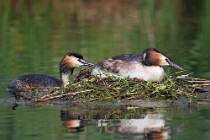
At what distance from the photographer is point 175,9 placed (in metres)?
27.4

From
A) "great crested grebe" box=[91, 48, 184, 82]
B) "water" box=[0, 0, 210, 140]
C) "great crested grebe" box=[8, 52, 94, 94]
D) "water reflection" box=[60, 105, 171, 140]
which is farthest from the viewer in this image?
"great crested grebe" box=[8, 52, 94, 94]

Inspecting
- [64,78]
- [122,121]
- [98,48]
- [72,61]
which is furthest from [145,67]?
[98,48]

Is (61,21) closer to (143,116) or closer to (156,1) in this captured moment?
(156,1)

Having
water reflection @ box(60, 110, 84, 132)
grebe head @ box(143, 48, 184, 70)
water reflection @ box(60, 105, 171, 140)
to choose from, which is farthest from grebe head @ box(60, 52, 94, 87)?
water reflection @ box(60, 110, 84, 132)

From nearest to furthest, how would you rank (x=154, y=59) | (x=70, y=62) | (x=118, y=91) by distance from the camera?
(x=118, y=91) → (x=154, y=59) → (x=70, y=62)

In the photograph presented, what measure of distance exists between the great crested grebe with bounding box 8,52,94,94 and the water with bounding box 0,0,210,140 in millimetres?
269

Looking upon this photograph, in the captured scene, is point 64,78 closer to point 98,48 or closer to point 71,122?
point 71,122

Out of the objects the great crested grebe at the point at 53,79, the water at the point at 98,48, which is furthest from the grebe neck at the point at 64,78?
the water at the point at 98,48

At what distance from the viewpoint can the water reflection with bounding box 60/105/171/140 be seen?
9266 mm

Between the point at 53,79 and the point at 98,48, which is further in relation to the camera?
the point at 98,48

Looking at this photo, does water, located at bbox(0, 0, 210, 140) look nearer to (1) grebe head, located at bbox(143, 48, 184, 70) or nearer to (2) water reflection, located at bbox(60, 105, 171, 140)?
(2) water reflection, located at bbox(60, 105, 171, 140)

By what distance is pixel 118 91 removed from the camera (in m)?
11.6

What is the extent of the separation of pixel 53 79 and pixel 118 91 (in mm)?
2206

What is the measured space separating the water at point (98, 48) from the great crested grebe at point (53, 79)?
0.88 feet
